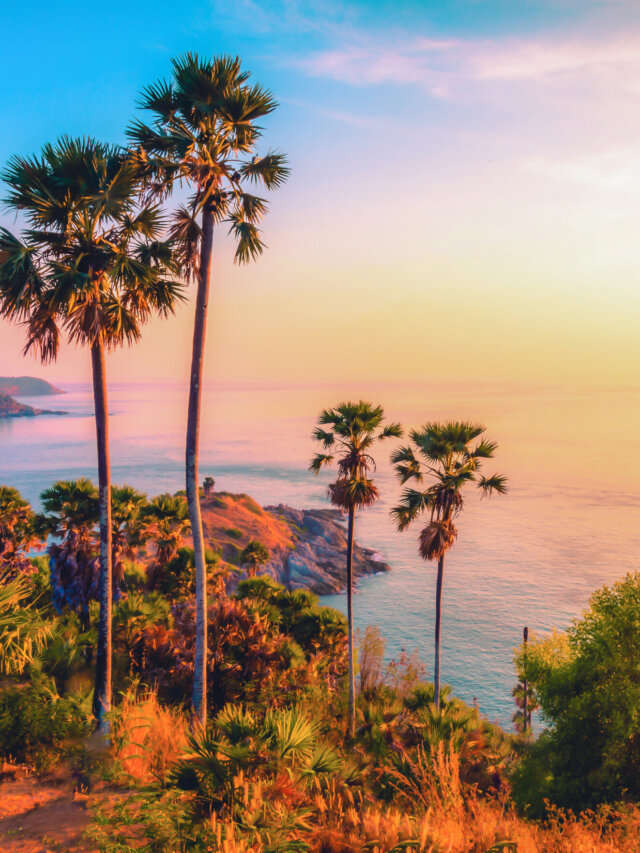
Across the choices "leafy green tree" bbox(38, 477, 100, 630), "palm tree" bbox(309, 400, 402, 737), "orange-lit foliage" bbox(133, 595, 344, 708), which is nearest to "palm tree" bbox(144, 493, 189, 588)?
"leafy green tree" bbox(38, 477, 100, 630)

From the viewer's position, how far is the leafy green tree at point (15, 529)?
70.9 ft

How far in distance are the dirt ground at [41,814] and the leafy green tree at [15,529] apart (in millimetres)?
16083

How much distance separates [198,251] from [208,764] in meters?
10.0

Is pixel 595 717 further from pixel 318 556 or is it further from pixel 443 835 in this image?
pixel 318 556

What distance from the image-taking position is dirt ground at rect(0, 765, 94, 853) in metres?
5.78

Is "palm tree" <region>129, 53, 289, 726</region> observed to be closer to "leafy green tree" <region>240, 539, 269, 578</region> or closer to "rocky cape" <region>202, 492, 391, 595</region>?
"leafy green tree" <region>240, 539, 269, 578</region>

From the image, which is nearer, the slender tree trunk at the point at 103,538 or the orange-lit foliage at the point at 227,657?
the slender tree trunk at the point at 103,538

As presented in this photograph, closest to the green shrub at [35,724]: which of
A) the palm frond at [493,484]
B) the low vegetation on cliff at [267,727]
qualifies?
the low vegetation on cliff at [267,727]

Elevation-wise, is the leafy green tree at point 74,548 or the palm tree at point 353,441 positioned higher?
the palm tree at point 353,441

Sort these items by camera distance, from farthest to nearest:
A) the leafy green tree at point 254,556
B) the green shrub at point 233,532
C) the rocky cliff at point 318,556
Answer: the green shrub at point 233,532 < the rocky cliff at point 318,556 < the leafy green tree at point 254,556

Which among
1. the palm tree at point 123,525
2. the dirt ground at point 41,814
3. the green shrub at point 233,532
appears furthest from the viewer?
the green shrub at point 233,532

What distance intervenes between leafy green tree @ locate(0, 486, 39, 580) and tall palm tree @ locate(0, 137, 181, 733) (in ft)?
43.9

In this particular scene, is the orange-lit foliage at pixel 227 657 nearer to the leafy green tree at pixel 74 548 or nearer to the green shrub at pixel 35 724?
the leafy green tree at pixel 74 548

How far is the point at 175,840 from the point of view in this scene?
4910 mm
